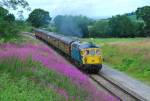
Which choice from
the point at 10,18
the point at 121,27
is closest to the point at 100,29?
the point at 121,27

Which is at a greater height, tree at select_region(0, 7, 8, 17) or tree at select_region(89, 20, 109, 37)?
tree at select_region(0, 7, 8, 17)

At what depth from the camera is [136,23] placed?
105625 mm

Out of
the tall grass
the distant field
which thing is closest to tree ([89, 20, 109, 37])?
the distant field

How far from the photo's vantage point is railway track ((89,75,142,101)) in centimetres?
2582

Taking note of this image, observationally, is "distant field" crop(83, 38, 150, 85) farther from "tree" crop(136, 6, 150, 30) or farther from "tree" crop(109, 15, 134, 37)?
"tree" crop(136, 6, 150, 30)

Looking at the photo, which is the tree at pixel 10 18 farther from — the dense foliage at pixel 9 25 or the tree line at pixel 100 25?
the tree line at pixel 100 25

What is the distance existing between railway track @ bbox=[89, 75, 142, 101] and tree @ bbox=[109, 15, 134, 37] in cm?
6806

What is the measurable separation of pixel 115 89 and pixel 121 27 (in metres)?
76.1

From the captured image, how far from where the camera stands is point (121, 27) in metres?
105

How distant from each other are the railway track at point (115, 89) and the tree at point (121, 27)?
223 ft

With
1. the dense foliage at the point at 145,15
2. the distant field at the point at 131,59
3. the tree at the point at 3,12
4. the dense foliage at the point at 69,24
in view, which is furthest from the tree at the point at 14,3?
the dense foliage at the point at 145,15

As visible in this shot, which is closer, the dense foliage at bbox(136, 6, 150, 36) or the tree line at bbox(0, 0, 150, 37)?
the tree line at bbox(0, 0, 150, 37)

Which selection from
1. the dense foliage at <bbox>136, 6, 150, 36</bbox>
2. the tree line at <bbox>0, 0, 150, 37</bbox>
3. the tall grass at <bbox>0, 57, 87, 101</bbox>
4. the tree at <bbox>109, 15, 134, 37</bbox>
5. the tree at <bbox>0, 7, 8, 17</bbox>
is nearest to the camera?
the tall grass at <bbox>0, 57, 87, 101</bbox>

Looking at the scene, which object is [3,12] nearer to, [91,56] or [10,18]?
[10,18]
